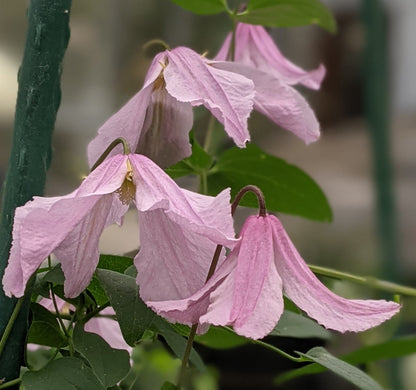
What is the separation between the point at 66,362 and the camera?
32cm

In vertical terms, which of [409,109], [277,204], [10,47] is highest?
[277,204]

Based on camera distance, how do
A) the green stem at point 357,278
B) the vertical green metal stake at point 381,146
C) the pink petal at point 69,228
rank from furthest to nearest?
the vertical green metal stake at point 381,146, the green stem at point 357,278, the pink petal at point 69,228

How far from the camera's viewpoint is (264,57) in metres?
0.45

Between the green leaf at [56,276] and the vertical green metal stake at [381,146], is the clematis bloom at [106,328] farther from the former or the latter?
the vertical green metal stake at [381,146]

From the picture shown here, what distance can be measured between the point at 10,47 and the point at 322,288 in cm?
188

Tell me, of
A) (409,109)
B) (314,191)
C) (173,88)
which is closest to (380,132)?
(314,191)

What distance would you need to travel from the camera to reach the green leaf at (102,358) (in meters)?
0.32

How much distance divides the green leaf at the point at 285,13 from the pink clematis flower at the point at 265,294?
16 cm

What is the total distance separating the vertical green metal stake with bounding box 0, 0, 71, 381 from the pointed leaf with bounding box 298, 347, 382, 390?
110 millimetres

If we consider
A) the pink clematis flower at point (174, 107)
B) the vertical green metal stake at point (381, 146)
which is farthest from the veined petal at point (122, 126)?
the vertical green metal stake at point (381, 146)

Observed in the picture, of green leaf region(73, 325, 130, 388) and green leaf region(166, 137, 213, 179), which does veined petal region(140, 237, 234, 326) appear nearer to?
green leaf region(73, 325, 130, 388)

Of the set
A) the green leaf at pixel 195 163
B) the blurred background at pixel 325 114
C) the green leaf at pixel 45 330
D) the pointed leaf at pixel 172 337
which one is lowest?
the blurred background at pixel 325 114

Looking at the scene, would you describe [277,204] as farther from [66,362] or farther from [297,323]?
[66,362]

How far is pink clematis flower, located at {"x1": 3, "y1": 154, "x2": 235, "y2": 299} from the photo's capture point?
0.27 metres
